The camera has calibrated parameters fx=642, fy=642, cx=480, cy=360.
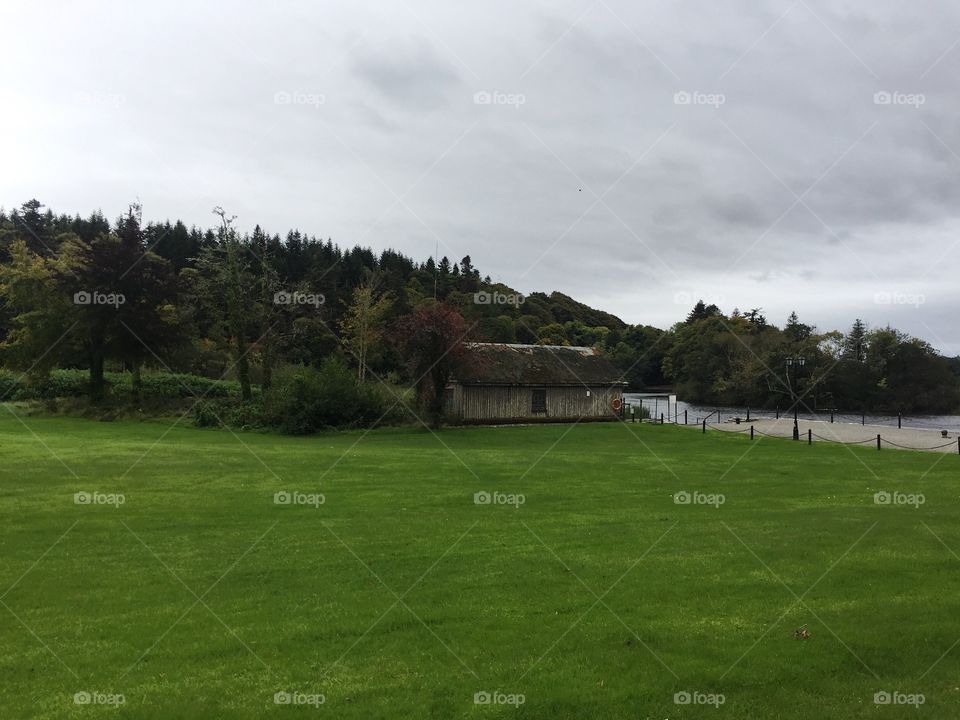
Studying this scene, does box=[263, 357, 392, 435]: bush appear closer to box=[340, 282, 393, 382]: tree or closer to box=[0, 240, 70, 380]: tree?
box=[340, 282, 393, 382]: tree

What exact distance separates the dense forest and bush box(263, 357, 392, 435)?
0.26m

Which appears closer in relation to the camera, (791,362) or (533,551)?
(533,551)

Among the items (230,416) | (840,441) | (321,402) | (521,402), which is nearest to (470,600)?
(321,402)

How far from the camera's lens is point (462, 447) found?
2712 centimetres

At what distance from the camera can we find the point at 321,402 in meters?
33.2

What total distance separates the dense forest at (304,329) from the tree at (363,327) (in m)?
0.17

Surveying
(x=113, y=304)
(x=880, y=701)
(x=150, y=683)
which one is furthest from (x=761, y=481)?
(x=113, y=304)

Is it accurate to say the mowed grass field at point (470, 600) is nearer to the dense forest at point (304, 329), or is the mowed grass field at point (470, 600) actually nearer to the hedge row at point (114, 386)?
the dense forest at point (304, 329)

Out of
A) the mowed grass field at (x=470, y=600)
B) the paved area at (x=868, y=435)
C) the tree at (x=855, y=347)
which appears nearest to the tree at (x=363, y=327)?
the paved area at (x=868, y=435)

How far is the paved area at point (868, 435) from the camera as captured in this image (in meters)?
27.8

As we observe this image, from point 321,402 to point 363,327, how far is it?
17.7 metres

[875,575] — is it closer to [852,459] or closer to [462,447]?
[852,459]

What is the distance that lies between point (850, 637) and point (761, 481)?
11577 millimetres

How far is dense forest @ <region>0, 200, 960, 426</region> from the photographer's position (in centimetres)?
3891
